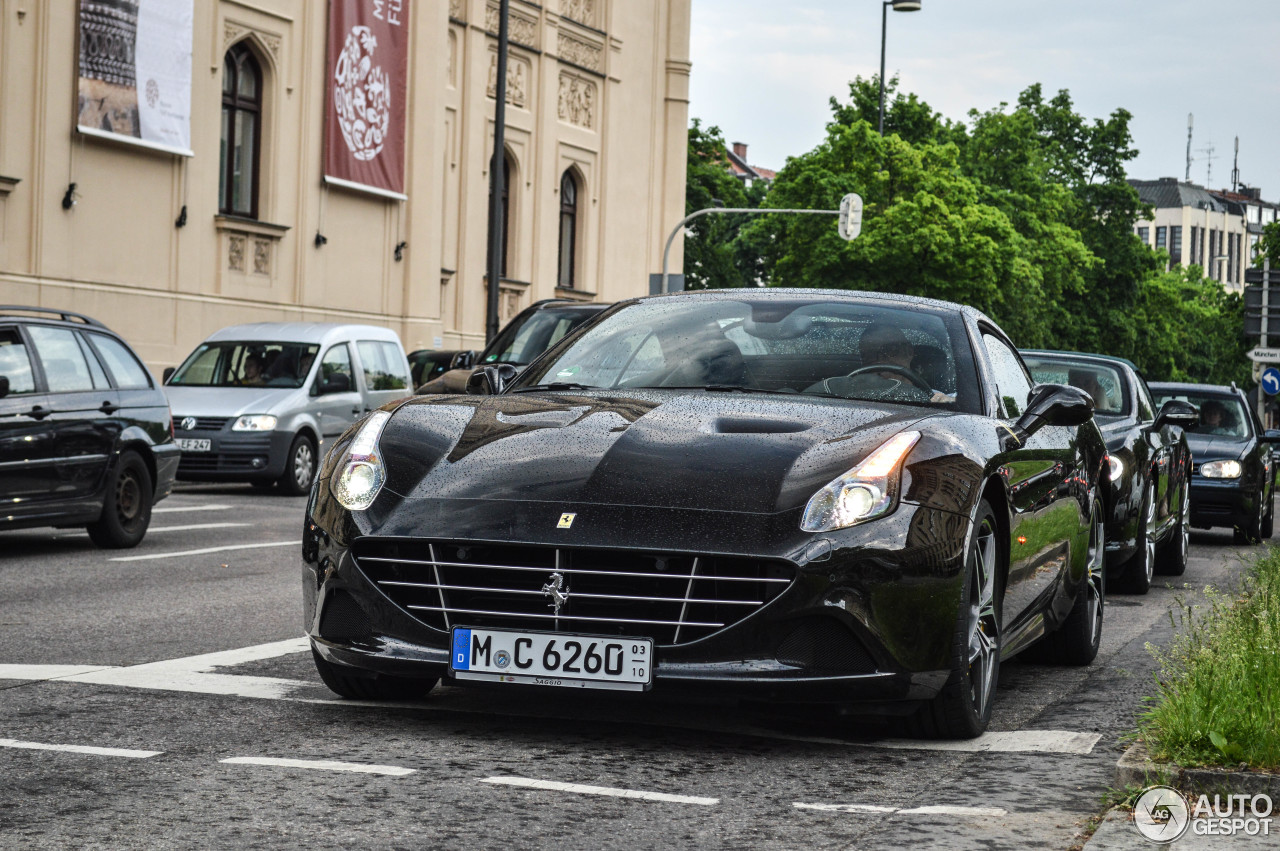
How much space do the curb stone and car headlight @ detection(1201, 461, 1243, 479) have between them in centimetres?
1391

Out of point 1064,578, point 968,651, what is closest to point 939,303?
point 1064,578

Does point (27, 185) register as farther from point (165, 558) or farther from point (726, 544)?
point (726, 544)

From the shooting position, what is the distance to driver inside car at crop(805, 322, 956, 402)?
6.21 meters

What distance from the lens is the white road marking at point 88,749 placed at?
5.05 m

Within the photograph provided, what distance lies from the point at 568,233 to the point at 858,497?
38.5m

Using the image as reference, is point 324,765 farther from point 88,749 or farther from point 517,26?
point 517,26

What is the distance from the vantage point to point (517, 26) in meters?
39.1

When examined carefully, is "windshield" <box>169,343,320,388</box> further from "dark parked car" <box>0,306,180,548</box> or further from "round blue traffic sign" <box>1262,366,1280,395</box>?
"round blue traffic sign" <box>1262,366,1280,395</box>

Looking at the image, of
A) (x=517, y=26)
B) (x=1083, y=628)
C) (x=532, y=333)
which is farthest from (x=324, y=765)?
(x=517, y=26)

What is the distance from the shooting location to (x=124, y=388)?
13375 millimetres

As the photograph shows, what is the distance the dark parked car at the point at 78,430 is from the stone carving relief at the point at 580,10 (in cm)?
2921

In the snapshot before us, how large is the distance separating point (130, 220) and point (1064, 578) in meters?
22.1

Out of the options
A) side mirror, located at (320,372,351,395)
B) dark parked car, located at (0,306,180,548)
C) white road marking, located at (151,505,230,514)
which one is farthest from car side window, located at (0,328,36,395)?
side mirror, located at (320,372,351,395)

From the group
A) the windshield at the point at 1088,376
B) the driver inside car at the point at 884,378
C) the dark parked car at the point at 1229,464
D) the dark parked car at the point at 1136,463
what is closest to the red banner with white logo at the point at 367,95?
the dark parked car at the point at 1229,464
